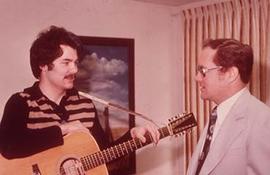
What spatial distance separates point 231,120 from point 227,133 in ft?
0.21

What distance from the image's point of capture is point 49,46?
2.39 m

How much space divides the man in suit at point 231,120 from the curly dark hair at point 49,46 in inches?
30.6

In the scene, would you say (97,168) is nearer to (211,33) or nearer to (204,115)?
(204,115)

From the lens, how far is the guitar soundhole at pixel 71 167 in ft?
7.19

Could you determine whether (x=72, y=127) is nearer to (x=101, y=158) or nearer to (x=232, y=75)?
(x=101, y=158)

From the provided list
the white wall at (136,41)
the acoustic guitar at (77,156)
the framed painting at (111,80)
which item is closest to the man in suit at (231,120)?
the acoustic guitar at (77,156)

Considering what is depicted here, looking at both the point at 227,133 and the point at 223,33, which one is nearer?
the point at 227,133

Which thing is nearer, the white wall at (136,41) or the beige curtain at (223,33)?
the white wall at (136,41)

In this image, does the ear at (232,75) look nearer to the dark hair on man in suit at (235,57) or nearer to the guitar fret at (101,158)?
the dark hair on man in suit at (235,57)

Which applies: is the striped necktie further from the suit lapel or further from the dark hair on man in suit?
the dark hair on man in suit

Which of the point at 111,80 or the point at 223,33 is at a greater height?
the point at 223,33

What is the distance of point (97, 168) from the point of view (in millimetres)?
2242

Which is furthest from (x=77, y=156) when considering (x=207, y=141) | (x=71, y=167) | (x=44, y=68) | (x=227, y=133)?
(x=227, y=133)

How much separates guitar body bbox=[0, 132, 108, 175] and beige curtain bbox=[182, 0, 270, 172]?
125 centimetres
